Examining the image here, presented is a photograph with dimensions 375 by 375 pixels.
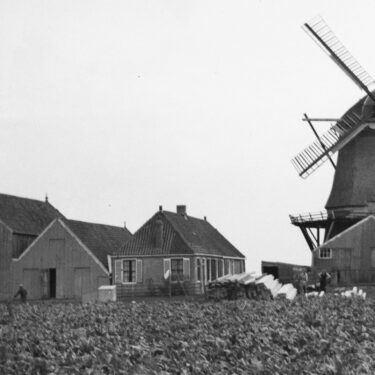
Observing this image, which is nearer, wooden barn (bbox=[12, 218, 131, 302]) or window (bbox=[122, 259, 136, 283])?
window (bbox=[122, 259, 136, 283])

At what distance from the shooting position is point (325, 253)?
55.4 metres

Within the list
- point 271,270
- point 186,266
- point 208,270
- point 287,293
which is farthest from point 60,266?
point 287,293

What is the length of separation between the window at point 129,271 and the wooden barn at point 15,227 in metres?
5.33

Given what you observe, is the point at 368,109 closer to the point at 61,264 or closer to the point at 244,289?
the point at 61,264

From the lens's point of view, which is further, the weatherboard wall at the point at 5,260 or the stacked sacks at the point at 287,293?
the weatherboard wall at the point at 5,260

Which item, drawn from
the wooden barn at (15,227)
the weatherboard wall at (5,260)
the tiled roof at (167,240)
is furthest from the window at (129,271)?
the weatherboard wall at (5,260)

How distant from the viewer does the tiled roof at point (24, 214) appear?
58.1 m

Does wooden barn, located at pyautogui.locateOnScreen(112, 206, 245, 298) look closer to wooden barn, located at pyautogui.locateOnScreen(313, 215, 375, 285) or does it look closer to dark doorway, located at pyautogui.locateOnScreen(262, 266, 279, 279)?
dark doorway, located at pyautogui.locateOnScreen(262, 266, 279, 279)

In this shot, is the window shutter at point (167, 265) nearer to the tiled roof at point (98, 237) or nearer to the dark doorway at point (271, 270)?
the tiled roof at point (98, 237)

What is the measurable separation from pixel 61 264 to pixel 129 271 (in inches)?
151

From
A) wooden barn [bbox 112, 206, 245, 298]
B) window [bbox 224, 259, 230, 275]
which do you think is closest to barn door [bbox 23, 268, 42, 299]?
wooden barn [bbox 112, 206, 245, 298]

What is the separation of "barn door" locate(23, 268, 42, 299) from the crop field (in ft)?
100

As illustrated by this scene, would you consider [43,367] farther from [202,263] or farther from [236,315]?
[202,263]

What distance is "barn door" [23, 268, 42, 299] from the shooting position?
2188 inches
